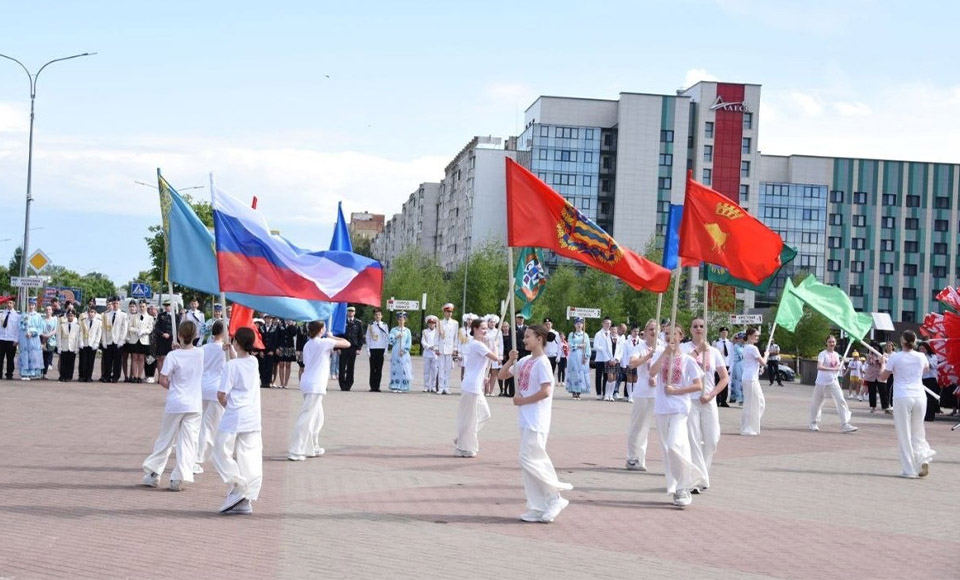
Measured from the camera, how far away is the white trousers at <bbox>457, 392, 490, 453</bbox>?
15609 millimetres

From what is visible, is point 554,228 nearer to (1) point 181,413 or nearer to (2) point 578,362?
(1) point 181,413

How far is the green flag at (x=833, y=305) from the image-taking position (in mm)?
21484

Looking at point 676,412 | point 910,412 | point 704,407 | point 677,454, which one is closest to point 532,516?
point 677,454

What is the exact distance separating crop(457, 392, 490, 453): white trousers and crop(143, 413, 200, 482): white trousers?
4.46 metres

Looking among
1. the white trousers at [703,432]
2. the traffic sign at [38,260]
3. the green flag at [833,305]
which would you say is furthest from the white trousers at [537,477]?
the traffic sign at [38,260]

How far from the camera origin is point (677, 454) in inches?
464

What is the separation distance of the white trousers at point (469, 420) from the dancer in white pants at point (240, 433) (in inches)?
196

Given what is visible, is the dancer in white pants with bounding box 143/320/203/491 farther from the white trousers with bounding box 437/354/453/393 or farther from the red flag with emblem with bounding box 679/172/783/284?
the white trousers with bounding box 437/354/453/393

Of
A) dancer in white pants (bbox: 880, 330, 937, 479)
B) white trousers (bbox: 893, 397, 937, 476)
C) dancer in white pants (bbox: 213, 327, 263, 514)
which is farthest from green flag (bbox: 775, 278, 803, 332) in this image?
dancer in white pants (bbox: 213, 327, 263, 514)

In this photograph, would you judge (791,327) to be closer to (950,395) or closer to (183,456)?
(950,395)

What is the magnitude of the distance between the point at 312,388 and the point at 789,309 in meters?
12.0

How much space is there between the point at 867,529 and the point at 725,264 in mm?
3694

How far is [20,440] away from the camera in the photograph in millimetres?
15312

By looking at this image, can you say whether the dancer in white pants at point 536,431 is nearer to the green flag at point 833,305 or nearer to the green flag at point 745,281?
the green flag at point 745,281
